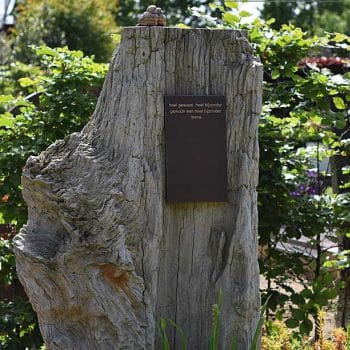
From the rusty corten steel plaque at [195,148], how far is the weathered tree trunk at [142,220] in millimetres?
55

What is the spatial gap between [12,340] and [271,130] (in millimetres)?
2428

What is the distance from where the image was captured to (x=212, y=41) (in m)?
4.80

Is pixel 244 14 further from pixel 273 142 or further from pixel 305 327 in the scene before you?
pixel 305 327

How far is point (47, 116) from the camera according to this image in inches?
245

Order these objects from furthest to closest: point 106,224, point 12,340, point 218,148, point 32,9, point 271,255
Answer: point 32,9 < point 271,255 < point 12,340 < point 218,148 < point 106,224

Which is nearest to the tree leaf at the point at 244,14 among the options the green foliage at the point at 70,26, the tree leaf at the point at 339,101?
the tree leaf at the point at 339,101

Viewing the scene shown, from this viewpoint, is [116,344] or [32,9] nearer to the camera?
[116,344]

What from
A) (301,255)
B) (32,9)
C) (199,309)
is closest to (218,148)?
(199,309)

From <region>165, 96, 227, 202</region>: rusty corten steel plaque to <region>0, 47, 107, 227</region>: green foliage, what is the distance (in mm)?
1613

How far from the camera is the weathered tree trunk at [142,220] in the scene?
4.51m

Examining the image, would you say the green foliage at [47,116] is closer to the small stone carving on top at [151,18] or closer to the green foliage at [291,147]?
the green foliage at [291,147]

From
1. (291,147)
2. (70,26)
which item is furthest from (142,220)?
(70,26)

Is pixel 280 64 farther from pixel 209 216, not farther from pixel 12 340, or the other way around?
pixel 12 340

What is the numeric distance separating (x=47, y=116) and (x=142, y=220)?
188 cm
